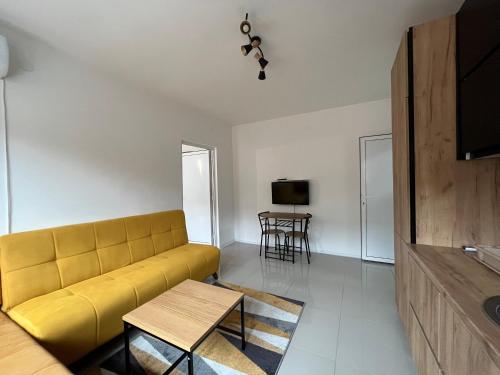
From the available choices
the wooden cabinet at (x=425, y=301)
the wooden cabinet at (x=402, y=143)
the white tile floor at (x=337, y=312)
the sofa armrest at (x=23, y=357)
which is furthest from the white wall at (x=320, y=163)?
the sofa armrest at (x=23, y=357)

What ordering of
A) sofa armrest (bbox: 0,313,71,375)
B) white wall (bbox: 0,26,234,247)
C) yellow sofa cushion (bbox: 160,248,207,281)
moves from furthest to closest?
yellow sofa cushion (bbox: 160,248,207,281) → white wall (bbox: 0,26,234,247) → sofa armrest (bbox: 0,313,71,375)

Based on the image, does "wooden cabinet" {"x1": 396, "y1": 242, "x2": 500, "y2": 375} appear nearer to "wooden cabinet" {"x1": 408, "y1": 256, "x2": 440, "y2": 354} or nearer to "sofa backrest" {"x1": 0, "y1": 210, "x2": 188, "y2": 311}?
"wooden cabinet" {"x1": 408, "y1": 256, "x2": 440, "y2": 354}

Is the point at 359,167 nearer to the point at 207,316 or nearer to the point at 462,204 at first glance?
the point at 462,204

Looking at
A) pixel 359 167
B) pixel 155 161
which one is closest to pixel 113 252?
pixel 155 161

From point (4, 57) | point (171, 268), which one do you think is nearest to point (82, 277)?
point (171, 268)

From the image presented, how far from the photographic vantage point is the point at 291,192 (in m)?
3.82

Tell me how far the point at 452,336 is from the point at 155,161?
303 centimetres

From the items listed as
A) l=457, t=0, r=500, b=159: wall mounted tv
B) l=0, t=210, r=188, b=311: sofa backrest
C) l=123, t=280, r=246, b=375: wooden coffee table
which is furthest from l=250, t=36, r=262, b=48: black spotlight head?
l=0, t=210, r=188, b=311: sofa backrest

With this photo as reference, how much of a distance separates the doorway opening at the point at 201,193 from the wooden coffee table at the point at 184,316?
7.76 ft

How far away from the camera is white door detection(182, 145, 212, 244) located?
161 inches

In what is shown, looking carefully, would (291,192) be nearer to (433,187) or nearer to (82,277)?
(433,187)

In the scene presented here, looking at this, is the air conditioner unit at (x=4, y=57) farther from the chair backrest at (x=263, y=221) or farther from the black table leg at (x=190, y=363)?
the chair backrest at (x=263, y=221)

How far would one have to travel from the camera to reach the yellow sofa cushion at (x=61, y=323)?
1263mm

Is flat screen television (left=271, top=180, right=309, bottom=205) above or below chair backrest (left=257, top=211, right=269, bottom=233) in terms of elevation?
above
